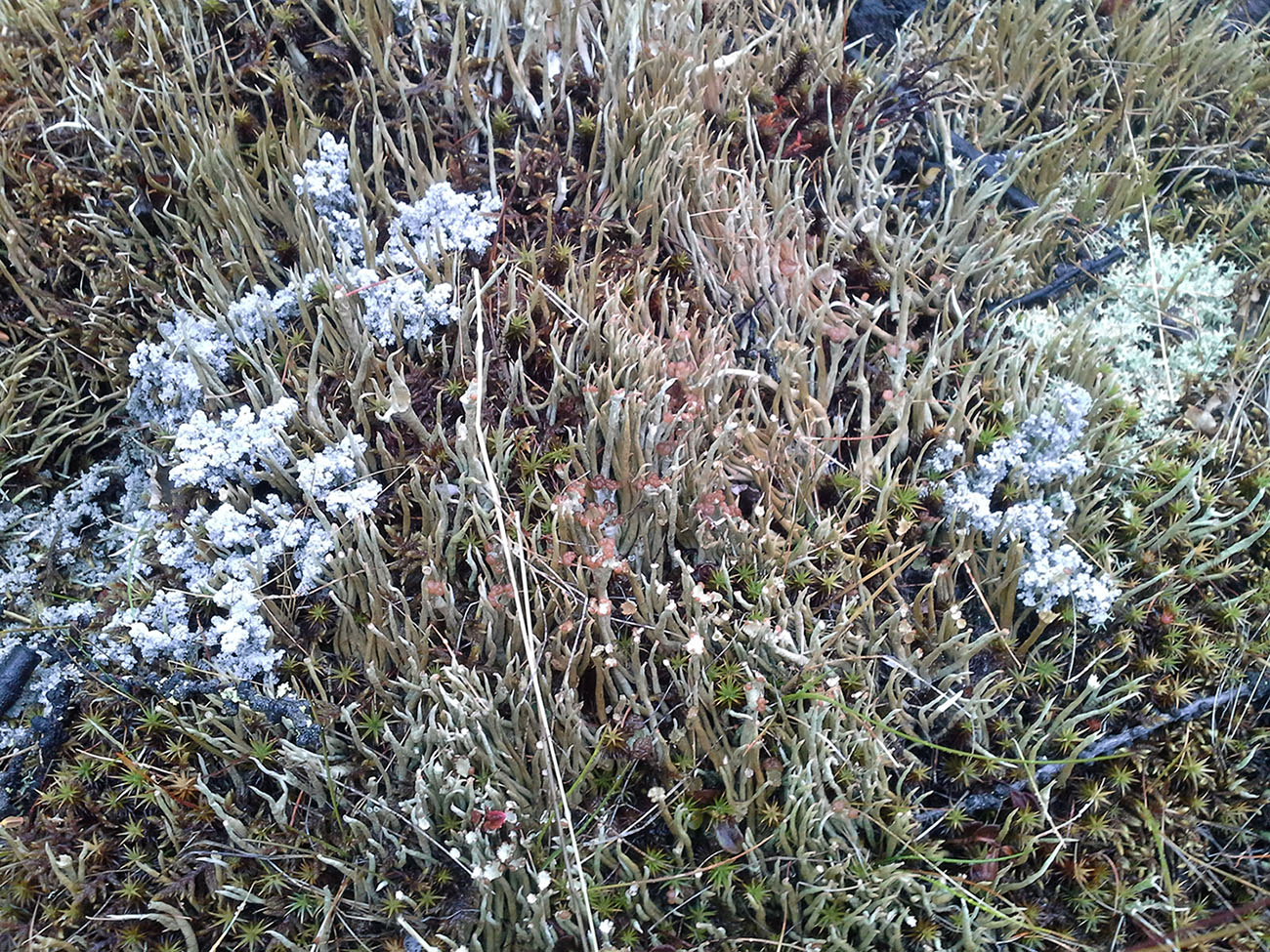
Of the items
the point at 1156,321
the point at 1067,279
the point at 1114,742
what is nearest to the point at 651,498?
the point at 1114,742

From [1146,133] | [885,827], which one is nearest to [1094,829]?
[885,827]

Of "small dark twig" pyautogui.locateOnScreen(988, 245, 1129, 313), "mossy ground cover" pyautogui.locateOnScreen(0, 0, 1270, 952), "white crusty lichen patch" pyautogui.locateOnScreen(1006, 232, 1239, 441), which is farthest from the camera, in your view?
"small dark twig" pyautogui.locateOnScreen(988, 245, 1129, 313)

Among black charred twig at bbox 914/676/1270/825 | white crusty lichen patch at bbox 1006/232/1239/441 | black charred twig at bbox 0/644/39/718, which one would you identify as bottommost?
black charred twig at bbox 914/676/1270/825

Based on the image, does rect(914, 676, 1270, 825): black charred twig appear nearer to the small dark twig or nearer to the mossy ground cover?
the mossy ground cover

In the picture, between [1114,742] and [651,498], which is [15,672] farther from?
[1114,742]

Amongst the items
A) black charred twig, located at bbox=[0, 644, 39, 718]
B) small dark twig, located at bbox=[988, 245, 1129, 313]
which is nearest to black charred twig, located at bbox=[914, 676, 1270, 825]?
small dark twig, located at bbox=[988, 245, 1129, 313]

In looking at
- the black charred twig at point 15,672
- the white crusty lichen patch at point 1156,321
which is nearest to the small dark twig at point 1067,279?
the white crusty lichen patch at point 1156,321

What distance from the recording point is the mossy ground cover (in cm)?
202

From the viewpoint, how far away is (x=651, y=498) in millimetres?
2242

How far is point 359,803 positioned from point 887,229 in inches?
86.5

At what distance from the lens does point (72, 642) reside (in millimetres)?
2295

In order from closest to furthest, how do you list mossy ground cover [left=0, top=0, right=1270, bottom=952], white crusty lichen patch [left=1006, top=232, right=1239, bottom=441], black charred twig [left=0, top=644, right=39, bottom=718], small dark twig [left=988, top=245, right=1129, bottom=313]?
mossy ground cover [left=0, top=0, right=1270, bottom=952] < black charred twig [left=0, top=644, right=39, bottom=718] < white crusty lichen patch [left=1006, top=232, right=1239, bottom=441] < small dark twig [left=988, top=245, right=1129, bottom=313]

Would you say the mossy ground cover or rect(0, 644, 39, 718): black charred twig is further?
rect(0, 644, 39, 718): black charred twig

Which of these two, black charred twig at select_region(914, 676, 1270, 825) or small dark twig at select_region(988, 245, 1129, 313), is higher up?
small dark twig at select_region(988, 245, 1129, 313)
